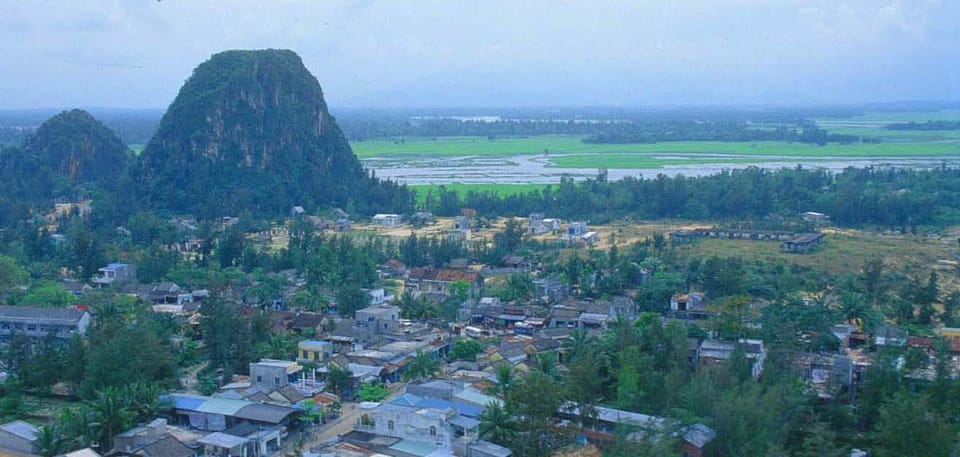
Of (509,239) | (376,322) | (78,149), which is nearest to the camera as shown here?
(376,322)

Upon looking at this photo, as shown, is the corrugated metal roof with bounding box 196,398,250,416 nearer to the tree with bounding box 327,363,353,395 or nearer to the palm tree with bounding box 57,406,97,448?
the tree with bounding box 327,363,353,395

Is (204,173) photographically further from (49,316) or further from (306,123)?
(49,316)

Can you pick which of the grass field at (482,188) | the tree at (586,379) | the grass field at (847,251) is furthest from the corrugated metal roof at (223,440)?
the grass field at (482,188)

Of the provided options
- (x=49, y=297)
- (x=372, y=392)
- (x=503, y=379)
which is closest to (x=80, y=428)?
(x=372, y=392)

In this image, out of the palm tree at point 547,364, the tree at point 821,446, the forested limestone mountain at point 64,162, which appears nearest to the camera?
the tree at point 821,446

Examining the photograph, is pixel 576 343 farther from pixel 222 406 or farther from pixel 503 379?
pixel 222 406

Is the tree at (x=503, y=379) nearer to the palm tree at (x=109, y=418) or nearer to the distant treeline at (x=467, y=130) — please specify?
the palm tree at (x=109, y=418)
